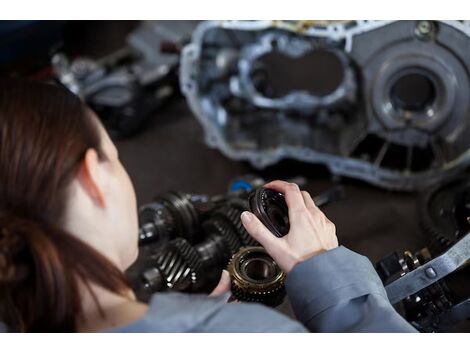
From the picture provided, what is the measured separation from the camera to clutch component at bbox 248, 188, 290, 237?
3.53ft

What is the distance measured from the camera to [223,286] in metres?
1.20

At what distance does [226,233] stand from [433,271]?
492 millimetres

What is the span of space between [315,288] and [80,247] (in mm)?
389

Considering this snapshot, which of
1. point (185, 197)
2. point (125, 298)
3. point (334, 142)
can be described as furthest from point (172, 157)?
point (125, 298)

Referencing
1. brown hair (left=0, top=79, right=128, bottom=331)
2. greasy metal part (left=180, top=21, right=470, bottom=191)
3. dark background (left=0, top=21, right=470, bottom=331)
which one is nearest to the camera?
brown hair (left=0, top=79, right=128, bottom=331)

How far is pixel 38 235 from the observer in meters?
0.85

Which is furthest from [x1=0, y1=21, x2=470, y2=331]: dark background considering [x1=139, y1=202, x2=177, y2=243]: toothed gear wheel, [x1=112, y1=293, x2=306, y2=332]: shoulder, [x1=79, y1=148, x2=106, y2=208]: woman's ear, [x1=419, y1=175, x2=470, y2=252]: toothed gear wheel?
[x1=79, y1=148, x2=106, y2=208]: woman's ear

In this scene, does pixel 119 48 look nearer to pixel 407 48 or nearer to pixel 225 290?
pixel 407 48

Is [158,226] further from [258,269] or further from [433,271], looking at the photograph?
[433,271]

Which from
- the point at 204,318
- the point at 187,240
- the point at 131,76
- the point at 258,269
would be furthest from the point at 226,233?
the point at 131,76

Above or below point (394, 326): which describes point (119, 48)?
below

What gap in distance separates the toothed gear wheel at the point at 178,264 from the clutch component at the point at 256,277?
8.0 inches

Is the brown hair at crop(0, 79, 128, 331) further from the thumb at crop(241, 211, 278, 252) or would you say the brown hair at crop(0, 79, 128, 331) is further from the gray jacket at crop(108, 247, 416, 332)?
the thumb at crop(241, 211, 278, 252)

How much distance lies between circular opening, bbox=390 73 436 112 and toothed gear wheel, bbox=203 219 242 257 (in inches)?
30.9
